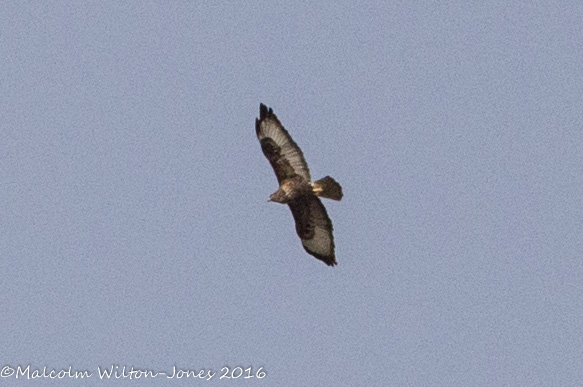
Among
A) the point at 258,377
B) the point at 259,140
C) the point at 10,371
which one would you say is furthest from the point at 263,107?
the point at 10,371

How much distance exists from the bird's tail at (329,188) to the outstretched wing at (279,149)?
24.6 inches

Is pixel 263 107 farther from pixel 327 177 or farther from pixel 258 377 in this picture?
pixel 258 377

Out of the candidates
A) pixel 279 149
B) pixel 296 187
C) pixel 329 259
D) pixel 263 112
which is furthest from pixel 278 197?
pixel 329 259

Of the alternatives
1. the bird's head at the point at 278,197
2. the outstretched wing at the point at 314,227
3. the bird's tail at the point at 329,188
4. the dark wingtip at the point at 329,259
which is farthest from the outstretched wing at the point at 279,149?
the dark wingtip at the point at 329,259

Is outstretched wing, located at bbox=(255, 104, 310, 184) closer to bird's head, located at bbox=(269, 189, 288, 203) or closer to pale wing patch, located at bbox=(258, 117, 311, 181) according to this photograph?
pale wing patch, located at bbox=(258, 117, 311, 181)

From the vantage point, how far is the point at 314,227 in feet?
85.0

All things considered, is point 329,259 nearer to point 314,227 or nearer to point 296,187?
point 314,227

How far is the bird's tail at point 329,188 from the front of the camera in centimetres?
2467

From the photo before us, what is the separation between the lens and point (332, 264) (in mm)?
26375

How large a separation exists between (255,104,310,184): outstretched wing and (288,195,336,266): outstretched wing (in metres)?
0.49

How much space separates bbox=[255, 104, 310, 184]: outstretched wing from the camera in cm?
2556

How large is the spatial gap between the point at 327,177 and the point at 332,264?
2236 millimetres

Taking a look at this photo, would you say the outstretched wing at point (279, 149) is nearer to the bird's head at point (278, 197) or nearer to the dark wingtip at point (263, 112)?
the dark wingtip at point (263, 112)

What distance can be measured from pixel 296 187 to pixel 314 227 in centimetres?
101
